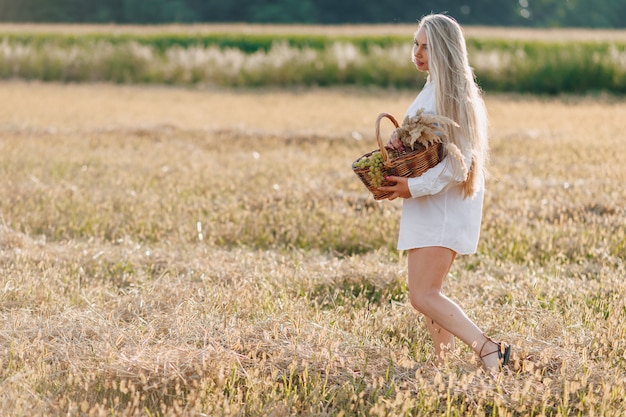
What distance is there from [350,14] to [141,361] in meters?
49.0

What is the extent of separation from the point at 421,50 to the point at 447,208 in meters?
0.77

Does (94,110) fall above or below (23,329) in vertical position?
below

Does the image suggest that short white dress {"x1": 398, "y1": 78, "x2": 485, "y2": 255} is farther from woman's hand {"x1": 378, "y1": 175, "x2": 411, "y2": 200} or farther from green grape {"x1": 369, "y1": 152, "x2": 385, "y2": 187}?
green grape {"x1": 369, "y1": 152, "x2": 385, "y2": 187}

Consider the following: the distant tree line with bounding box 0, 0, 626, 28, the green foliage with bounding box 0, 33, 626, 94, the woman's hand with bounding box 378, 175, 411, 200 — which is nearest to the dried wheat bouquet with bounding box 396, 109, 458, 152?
the woman's hand with bounding box 378, 175, 411, 200

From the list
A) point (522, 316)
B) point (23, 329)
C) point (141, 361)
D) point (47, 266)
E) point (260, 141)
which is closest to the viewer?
point (141, 361)

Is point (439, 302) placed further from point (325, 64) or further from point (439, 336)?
point (325, 64)

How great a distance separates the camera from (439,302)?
159 inches

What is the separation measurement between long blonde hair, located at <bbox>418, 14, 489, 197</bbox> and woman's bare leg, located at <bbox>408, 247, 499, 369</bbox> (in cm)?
33

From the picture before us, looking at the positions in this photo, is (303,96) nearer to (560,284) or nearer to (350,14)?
(560,284)

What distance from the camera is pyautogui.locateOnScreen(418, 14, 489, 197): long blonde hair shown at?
4.02 metres

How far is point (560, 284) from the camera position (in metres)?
5.54

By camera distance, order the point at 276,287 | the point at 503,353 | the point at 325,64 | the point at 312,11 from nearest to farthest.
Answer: the point at 503,353 < the point at 276,287 < the point at 325,64 < the point at 312,11

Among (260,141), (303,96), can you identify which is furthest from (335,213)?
(303,96)

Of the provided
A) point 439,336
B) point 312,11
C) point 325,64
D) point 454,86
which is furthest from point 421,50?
point 312,11
